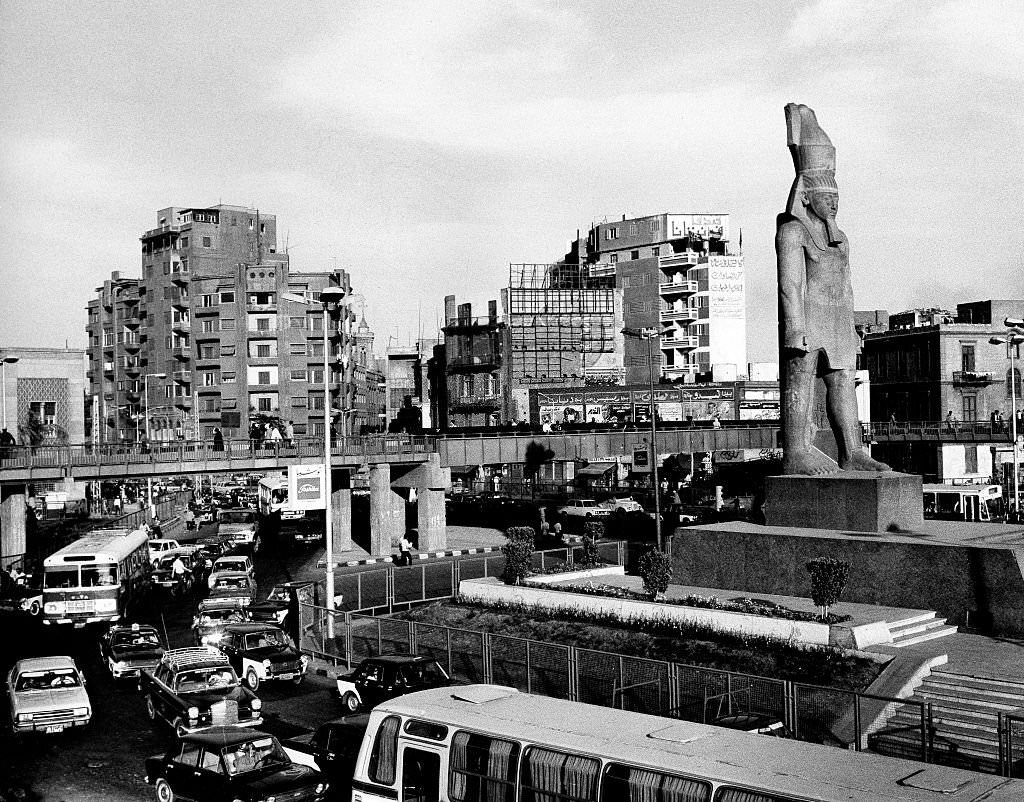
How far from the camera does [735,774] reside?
12984 millimetres

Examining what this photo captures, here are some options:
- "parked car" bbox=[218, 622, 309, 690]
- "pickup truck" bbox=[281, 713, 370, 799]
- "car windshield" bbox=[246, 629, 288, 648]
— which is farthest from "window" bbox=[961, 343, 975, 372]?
"pickup truck" bbox=[281, 713, 370, 799]

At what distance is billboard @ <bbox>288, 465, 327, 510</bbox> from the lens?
145 feet

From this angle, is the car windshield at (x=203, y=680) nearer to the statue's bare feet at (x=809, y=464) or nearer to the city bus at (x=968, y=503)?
the statue's bare feet at (x=809, y=464)

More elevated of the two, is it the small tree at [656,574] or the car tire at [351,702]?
the small tree at [656,574]

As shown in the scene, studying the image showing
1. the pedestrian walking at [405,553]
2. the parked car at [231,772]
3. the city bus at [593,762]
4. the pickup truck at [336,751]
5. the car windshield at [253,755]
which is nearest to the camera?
the city bus at [593,762]

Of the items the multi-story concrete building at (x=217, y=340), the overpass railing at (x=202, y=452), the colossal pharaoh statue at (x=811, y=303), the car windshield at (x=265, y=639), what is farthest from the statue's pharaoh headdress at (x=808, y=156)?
the multi-story concrete building at (x=217, y=340)

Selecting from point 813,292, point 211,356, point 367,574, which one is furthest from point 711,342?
point 813,292

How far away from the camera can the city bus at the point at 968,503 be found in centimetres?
6038

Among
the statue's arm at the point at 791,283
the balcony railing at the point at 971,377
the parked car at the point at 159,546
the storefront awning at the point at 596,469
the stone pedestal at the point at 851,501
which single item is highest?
the statue's arm at the point at 791,283

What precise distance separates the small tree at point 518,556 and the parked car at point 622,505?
128ft

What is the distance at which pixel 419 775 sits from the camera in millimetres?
15672

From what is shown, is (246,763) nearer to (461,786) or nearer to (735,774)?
(461,786)

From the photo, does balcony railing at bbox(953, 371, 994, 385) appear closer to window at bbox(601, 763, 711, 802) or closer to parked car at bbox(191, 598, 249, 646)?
parked car at bbox(191, 598, 249, 646)

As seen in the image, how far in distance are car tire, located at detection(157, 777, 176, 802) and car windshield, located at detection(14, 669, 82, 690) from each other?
6.82m
